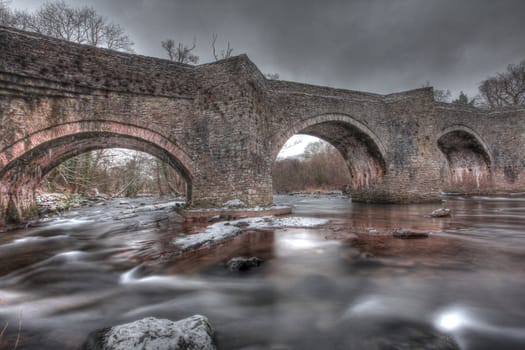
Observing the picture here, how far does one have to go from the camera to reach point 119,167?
16.6 m

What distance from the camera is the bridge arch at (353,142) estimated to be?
10.7 metres

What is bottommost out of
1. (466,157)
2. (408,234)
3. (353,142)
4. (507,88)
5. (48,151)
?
(408,234)

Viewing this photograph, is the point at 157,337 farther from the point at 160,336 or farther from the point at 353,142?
the point at 353,142

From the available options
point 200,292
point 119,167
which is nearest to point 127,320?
point 200,292

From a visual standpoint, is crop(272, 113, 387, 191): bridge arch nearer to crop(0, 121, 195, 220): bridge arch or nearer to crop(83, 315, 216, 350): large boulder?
crop(0, 121, 195, 220): bridge arch

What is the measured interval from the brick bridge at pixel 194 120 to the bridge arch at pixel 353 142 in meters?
0.06

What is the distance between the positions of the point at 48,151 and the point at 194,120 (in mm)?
4168

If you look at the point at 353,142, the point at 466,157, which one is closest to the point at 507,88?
A: the point at 466,157

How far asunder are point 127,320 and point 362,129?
11477 mm

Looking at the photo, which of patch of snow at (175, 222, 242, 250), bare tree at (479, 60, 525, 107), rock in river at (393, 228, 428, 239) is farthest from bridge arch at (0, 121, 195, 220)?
bare tree at (479, 60, 525, 107)

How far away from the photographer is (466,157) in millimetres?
17000

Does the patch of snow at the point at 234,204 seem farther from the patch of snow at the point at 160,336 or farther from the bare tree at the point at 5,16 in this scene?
the bare tree at the point at 5,16

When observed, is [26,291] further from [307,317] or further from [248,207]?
[248,207]

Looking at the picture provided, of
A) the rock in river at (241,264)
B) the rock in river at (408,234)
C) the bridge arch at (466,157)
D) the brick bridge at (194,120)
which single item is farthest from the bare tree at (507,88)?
the rock in river at (241,264)
